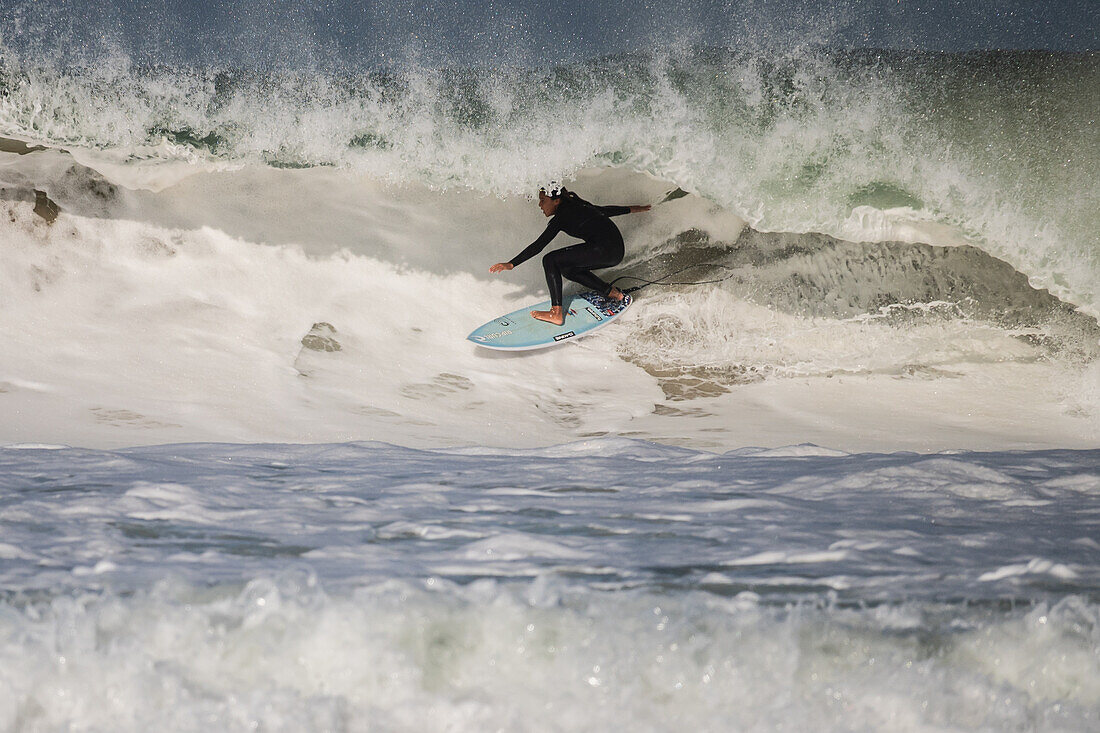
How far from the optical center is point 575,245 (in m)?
4.59

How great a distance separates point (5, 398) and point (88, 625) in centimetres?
264

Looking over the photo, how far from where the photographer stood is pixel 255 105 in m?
4.48

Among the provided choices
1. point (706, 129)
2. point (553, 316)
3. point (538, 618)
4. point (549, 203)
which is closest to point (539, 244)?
point (549, 203)

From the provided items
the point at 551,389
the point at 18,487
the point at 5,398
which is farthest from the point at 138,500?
the point at 551,389

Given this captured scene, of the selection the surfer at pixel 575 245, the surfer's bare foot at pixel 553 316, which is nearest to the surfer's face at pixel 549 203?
the surfer at pixel 575 245

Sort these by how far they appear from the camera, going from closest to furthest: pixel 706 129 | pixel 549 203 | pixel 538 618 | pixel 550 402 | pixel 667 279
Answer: pixel 538 618 < pixel 550 402 < pixel 706 129 < pixel 549 203 < pixel 667 279

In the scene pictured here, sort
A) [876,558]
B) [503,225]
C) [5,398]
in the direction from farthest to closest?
[503,225] → [5,398] → [876,558]

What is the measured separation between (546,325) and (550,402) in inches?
22.5

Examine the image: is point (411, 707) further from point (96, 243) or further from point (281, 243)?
point (96, 243)

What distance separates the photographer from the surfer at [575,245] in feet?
14.7

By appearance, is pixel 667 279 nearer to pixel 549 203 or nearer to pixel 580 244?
pixel 580 244

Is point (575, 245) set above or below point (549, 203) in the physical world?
below

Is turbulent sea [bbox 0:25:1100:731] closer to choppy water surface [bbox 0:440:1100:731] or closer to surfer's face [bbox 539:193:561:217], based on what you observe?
choppy water surface [bbox 0:440:1100:731]

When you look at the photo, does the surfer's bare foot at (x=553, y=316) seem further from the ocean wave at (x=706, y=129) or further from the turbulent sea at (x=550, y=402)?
the ocean wave at (x=706, y=129)
